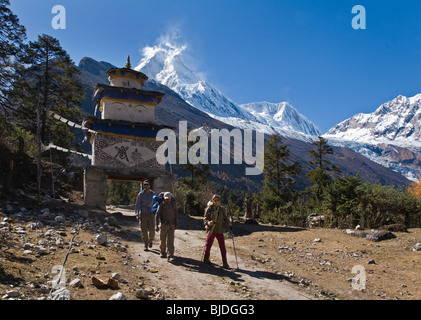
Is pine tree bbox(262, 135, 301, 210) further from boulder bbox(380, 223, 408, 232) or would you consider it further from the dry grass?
boulder bbox(380, 223, 408, 232)

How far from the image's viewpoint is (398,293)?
8.08 metres

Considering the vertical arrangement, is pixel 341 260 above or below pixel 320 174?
below

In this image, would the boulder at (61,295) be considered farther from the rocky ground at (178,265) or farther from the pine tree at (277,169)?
the pine tree at (277,169)

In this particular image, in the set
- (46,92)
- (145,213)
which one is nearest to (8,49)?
(46,92)

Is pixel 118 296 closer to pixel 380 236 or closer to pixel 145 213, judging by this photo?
pixel 145 213

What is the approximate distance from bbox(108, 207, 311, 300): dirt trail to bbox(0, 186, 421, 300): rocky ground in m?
0.02

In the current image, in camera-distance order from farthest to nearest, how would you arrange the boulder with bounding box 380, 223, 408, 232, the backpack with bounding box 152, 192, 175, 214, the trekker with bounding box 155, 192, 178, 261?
1. the boulder with bounding box 380, 223, 408, 232
2. the backpack with bounding box 152, 192, 175, 214
3. the trekker with bounding box 155, 192, 178, 261

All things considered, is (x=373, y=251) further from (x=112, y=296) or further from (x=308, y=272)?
(x=112, y=296)

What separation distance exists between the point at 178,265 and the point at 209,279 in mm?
1334

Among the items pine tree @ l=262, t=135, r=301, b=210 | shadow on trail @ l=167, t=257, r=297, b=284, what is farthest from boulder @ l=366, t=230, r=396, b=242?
pine tree @ l=262, t=135, r=301, b=210

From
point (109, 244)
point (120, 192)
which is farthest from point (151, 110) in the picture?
point (120, 192)

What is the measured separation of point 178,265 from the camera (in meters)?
8.70

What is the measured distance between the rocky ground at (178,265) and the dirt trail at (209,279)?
22mm

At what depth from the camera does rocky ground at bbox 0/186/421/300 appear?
606cm
